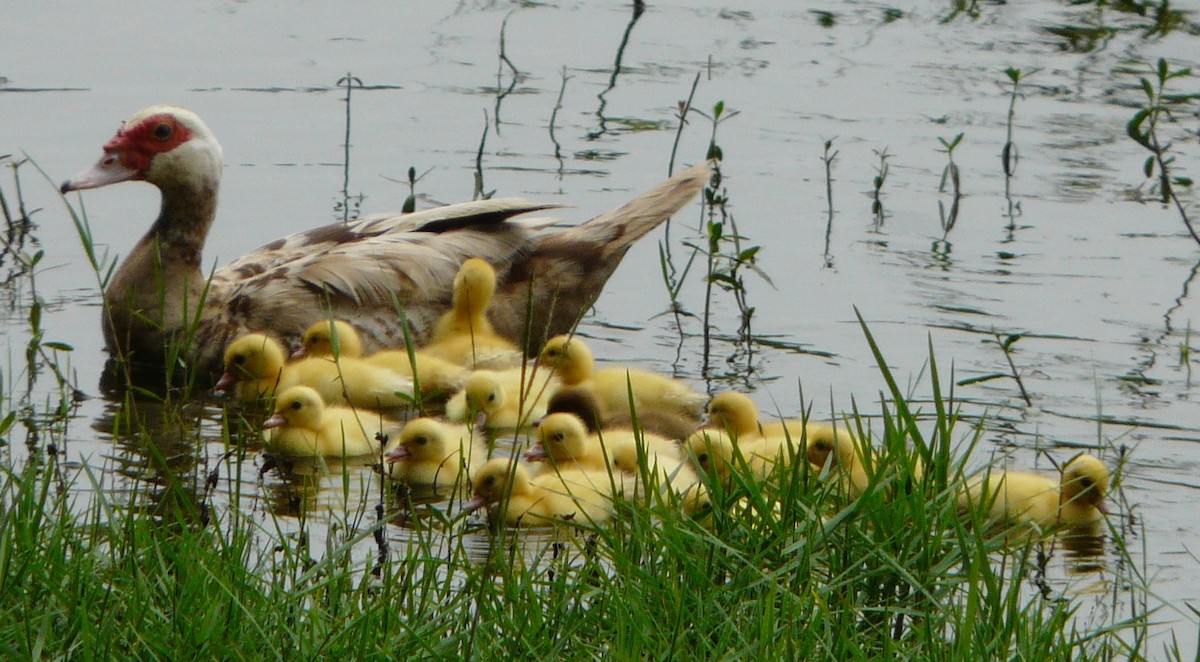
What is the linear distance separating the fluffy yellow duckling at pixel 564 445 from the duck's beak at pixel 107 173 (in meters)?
2.38

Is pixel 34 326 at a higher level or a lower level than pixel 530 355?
higher

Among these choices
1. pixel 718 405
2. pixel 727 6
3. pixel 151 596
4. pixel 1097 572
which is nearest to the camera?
pixel 151 596

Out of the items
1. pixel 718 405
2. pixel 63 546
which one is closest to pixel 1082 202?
pixel 718 405

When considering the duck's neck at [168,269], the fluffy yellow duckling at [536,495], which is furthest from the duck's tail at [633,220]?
the fluffy yellow duckling at [536,495]

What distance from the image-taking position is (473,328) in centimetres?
659

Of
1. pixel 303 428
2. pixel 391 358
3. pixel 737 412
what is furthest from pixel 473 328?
pixel 737 412

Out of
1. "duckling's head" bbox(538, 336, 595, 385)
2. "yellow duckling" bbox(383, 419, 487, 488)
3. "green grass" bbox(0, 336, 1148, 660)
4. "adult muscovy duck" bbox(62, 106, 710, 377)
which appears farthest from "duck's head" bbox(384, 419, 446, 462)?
"adult muscovy duck" bbox(62, 106, 710, 377)

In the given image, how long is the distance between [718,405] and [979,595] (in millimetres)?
2064

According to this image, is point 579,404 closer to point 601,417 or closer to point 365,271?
point 601,417

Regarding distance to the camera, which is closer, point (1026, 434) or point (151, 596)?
point (151, 596)

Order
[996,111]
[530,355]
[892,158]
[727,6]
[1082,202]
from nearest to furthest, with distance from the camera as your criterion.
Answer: [530,355] < [1082,202] < [892,158] < [996,111] < [727,6]

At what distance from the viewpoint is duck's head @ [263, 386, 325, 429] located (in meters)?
5.56

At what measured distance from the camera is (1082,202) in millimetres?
8656

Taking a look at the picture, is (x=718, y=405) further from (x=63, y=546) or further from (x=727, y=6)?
(x=727, y=6)
